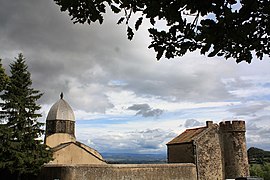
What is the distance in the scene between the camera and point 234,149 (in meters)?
28.7

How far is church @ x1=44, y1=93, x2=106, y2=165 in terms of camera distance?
2789cm

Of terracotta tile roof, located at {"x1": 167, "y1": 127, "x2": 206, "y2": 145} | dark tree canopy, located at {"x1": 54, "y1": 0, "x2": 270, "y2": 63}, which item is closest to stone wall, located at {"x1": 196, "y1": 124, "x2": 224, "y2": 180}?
terracotta tile roof, located at {"x1": 167, "y1": 127, "x2": 206, "y2": 145}

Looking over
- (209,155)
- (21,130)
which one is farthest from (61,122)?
(209,155)

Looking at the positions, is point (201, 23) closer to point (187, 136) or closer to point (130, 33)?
point (130, 33)

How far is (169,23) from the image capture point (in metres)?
3.19

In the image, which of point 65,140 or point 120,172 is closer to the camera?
point 120,172

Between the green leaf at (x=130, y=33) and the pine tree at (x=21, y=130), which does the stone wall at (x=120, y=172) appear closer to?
the pine tree at (x=21, y=130)

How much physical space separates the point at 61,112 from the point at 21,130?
12257 mm

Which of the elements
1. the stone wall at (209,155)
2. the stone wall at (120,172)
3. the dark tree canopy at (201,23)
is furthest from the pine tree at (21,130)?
the dark tree canopy at (201,23)

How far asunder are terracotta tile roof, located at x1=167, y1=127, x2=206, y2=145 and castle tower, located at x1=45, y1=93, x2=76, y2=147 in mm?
10773

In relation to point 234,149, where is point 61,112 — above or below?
above

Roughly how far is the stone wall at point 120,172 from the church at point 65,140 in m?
3.63

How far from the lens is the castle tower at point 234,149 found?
2842cm

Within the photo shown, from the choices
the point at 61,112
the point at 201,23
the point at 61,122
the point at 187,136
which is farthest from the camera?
the point at 61,112
